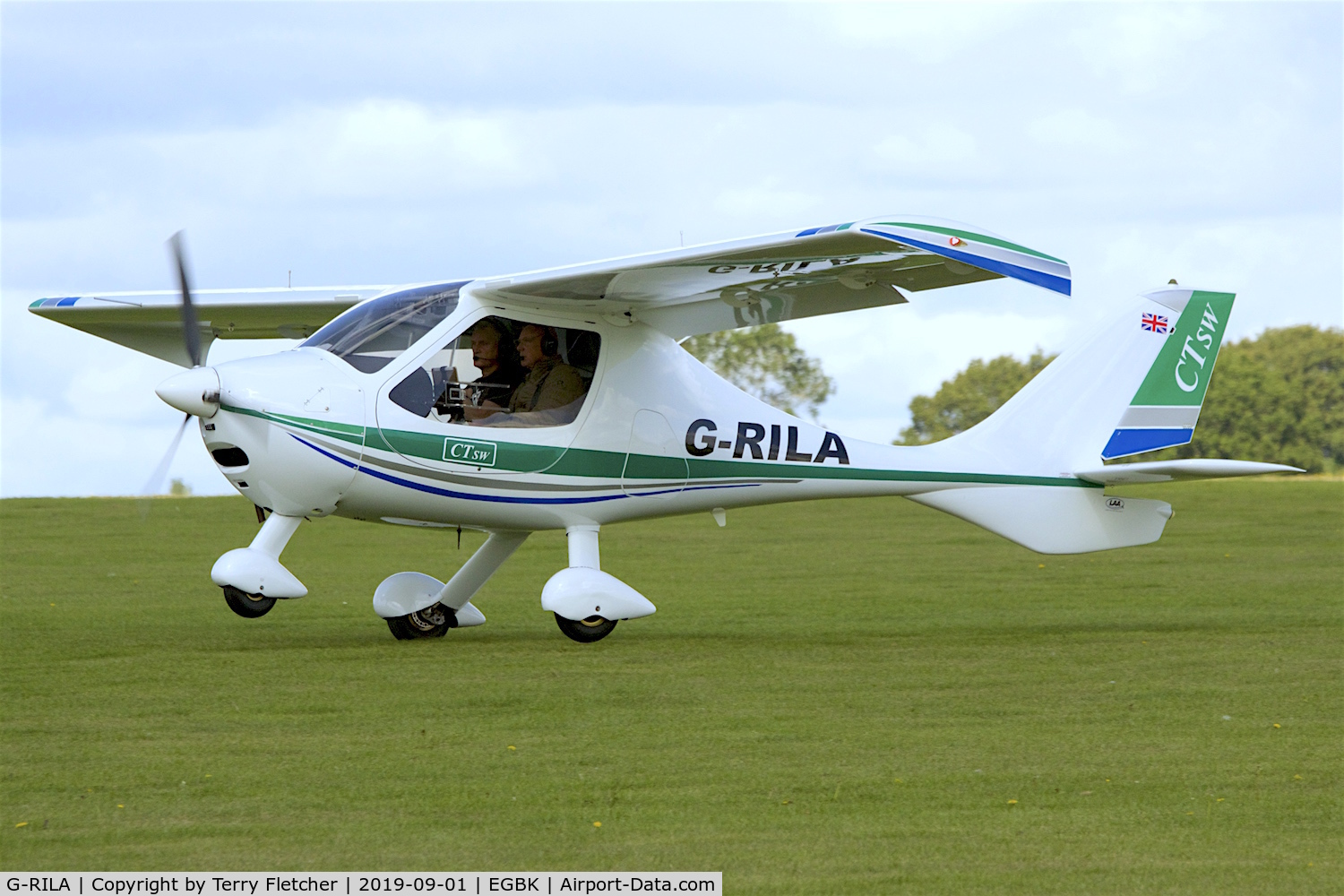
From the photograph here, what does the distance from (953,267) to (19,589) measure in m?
11.1

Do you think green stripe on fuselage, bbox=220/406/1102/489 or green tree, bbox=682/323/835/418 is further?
green tree, bbox=682/323/835/418

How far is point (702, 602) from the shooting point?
51.2 ft

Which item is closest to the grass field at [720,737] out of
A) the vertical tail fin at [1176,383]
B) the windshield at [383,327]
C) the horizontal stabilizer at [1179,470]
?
the vertical tail fin at [1176,383]

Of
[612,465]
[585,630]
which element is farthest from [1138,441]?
[585,630]

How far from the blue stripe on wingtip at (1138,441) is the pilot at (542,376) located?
5220 mm

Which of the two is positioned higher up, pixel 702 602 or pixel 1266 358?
pixel 1266 358

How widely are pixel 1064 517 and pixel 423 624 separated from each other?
5709 mm

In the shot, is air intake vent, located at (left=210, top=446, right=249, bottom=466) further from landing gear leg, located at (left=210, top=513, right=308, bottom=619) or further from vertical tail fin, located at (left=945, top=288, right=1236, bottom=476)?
vertical tail fin, located at (left=945, top=288, right=1236, bottom=476)

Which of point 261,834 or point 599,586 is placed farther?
point 599,586

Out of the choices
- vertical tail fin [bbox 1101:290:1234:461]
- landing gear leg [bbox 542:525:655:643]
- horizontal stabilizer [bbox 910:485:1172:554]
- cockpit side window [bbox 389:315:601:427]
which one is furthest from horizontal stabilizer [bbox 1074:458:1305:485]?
cockpit side window [bbox 389:315:601:427]

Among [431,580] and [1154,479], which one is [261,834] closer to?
[431,580]

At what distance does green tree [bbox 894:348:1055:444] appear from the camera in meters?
79.1

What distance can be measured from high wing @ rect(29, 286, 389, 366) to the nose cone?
3159 millimetres

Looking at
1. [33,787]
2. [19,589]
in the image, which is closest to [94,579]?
[19,589]
